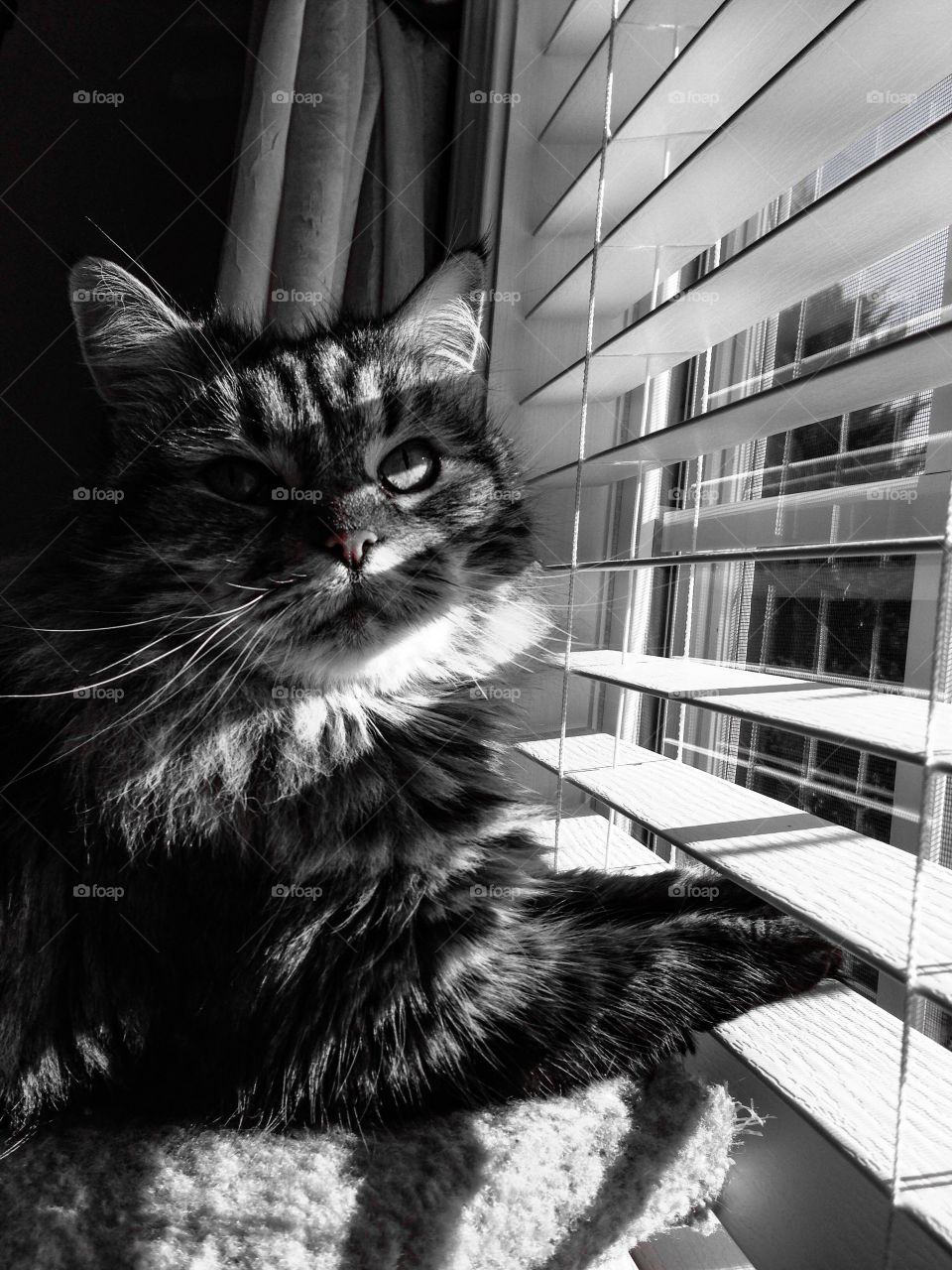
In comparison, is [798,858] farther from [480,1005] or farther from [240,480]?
[240,480]

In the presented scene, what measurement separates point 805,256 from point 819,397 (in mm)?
133

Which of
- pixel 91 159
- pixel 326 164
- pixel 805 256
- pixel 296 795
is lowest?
pixel 296 795

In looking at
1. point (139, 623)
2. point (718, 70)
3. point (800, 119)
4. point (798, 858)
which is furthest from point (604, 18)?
point (798, 858)

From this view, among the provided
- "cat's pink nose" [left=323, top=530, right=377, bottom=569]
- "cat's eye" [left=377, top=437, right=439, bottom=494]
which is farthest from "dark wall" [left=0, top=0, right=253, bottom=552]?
"cat's pink nose" [left=323, top=530, right=377, bottom=569]

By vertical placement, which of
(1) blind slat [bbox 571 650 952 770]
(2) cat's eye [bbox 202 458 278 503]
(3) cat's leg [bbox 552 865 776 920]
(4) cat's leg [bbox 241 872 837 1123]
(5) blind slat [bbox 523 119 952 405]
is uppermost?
(5) blind slat [bbox 523 119 952 405]

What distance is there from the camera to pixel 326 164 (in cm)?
149

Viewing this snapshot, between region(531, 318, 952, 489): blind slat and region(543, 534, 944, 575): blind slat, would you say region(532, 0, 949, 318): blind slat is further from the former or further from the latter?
region(543, 534, 944, 575): blind slat

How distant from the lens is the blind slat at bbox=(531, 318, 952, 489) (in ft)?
1.68

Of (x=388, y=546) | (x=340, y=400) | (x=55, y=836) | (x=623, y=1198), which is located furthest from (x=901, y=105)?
(x=55, y=836)

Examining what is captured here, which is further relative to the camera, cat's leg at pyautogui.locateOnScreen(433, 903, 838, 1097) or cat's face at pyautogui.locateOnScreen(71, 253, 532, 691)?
cat's face at pyautogui.locateOnScreen(71, 253, 532, 691)

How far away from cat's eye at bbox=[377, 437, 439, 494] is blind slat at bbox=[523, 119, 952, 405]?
264 mm

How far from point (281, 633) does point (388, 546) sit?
17cm

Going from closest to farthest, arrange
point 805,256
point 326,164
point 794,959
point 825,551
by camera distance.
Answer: point 825,551 → point 805,256 → point 794,959 → point 326,164

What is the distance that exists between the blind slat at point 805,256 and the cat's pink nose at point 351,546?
1.15 feet
